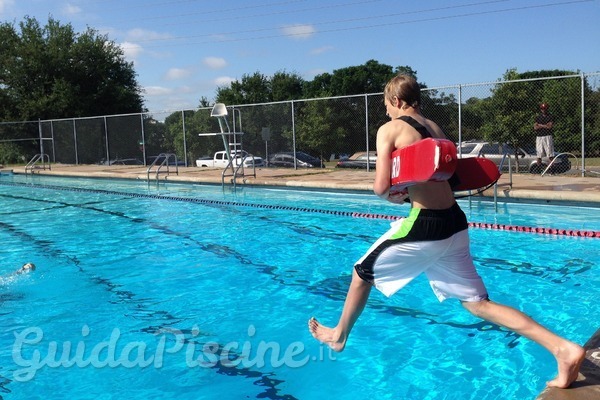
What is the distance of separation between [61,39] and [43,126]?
967 cm

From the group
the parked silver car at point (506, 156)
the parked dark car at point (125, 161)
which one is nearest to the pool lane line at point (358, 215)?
the parked silver car at point (506, 156)

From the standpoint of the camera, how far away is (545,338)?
2725mm

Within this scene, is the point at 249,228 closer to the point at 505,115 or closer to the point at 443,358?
the point at 443,358

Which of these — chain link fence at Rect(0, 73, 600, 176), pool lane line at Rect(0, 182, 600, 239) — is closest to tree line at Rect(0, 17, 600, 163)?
chain link fence at Rect(0, 73, 600, 176)

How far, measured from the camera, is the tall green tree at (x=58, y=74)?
109 ft

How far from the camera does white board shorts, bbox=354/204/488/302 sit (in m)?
2.80

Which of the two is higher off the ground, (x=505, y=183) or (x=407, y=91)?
(x=407, y=91)

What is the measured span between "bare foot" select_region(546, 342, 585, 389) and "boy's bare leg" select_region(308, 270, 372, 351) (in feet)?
3.05

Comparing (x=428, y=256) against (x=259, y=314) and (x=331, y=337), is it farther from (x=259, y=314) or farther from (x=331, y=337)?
(x=259, y=314)

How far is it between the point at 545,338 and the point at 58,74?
35888mm

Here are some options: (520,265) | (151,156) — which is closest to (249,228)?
(520,265)

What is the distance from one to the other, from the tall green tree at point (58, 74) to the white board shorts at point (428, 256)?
33.4m
